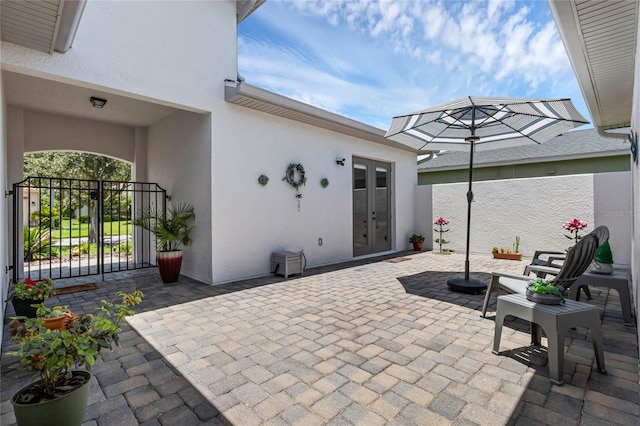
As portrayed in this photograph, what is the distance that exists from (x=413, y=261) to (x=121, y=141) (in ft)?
25.3

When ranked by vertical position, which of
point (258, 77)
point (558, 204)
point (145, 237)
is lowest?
point (145, 237)

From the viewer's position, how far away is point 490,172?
13422 mm

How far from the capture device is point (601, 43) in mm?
3365

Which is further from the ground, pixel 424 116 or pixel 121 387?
pixel 424 116

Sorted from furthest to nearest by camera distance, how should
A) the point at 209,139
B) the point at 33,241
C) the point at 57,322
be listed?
the point at 33,241
the point at 209,139
the point at 57,322

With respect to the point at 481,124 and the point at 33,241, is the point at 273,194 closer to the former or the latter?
the point at 481,124

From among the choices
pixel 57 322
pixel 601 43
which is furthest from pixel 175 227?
pixel 601 43

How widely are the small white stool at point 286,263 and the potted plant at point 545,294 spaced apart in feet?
13.2

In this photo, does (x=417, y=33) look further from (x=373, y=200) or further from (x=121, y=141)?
(x=121, y=141)

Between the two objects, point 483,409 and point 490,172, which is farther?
point 490,172

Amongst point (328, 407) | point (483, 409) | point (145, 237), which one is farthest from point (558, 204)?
point (145, 237)

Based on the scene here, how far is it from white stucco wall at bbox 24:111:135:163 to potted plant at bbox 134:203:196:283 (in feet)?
8.84

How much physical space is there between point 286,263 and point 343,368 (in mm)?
3462

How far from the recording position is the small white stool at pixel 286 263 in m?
5.93
